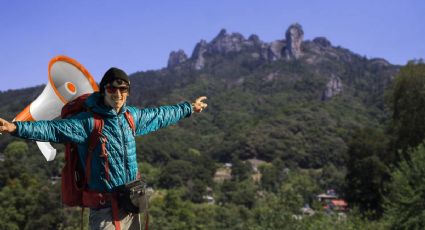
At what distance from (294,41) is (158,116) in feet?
574

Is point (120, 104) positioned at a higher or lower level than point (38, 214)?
higher

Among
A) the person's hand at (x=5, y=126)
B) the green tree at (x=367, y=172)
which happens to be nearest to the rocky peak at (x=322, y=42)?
the green tree at (x=367, y=172)

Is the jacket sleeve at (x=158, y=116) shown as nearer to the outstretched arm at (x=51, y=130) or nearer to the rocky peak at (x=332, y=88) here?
the outstretched arm at (x=51, y=130)

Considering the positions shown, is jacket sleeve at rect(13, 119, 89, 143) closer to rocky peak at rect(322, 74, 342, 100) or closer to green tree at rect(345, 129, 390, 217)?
green tree at rect(345, 129, 390, 217)

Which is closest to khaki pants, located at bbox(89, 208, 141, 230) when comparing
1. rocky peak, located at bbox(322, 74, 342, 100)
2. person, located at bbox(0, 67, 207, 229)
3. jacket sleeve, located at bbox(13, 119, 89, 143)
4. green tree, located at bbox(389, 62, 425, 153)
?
person, located at bbox(0, 67, 207, 229)

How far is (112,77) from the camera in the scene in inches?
114

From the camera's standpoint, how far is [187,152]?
8281 cm

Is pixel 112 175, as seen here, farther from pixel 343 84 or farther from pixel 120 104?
pixel 343 84

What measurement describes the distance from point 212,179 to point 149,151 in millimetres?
16804

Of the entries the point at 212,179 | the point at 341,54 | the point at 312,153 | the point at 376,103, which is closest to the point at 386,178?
the point at 212,179

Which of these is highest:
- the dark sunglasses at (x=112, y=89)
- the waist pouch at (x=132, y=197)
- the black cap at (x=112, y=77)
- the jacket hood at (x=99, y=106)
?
the black cap at (x=112, y=77)

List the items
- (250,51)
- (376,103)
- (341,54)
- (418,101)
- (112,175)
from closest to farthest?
1. (112,175)
2. (418,101)
3. (376,103)
4. (341,54)
5. (250,51)

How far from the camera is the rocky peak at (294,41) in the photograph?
172500 millimetres

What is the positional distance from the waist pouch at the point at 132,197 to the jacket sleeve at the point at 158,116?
40 cm
